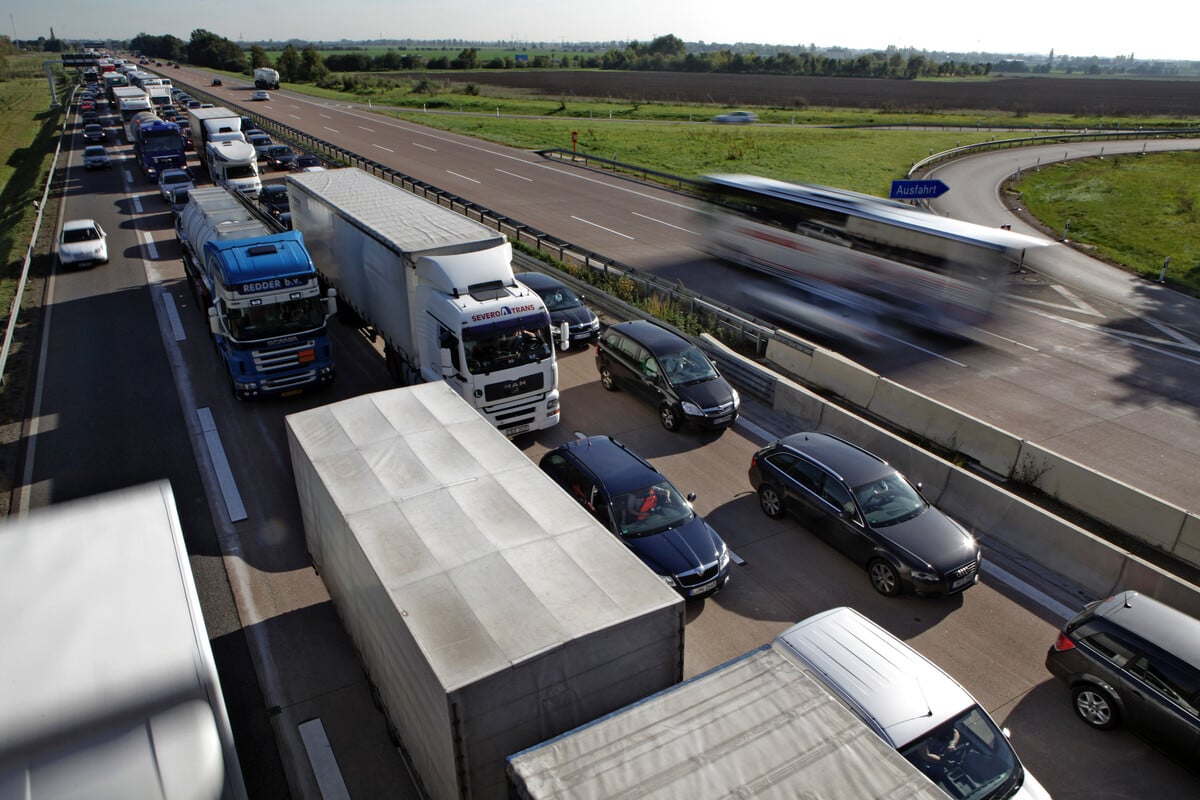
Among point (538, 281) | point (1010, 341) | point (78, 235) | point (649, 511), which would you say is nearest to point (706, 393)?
point (649, 511)

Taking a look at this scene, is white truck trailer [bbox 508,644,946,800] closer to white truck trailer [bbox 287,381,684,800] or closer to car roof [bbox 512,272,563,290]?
white truck trailer [bbox 287,381,684,800]

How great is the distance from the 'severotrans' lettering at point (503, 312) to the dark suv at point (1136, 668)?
31.1ft

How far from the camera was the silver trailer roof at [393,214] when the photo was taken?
48.9ft

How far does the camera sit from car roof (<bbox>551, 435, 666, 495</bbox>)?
11.0 m

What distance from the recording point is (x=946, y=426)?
14250mm

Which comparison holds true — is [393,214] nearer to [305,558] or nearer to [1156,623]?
[305,558]

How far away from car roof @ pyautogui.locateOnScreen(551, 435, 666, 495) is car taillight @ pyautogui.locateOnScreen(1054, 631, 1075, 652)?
5278mm

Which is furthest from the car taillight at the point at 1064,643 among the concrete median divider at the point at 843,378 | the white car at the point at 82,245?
the white car at the point at 82,245

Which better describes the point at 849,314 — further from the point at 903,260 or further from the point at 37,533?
the point at 37,533

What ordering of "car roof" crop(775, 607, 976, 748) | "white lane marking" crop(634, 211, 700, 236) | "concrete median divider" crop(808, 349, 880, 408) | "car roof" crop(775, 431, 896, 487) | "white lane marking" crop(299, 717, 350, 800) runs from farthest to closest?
"white lane marking" crop(634, 211, 700, 236), "concrete median divider" crop(808, 349, 880, 408), "car roof" crop(775, 431, 896, 487), "white lane marking" crop(299, 717, 350, 800), "car roof" crop(775, 607, 976, 748)

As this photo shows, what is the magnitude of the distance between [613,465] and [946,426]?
276 inches

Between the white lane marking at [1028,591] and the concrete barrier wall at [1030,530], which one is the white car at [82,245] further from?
the white lane marking at [1028,591]

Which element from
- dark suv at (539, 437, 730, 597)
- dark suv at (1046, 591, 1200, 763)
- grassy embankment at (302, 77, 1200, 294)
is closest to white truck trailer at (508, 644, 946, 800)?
dark suv at (539, 437, 730, 597)

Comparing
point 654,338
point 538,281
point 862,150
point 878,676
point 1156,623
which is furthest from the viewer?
point 862,150
